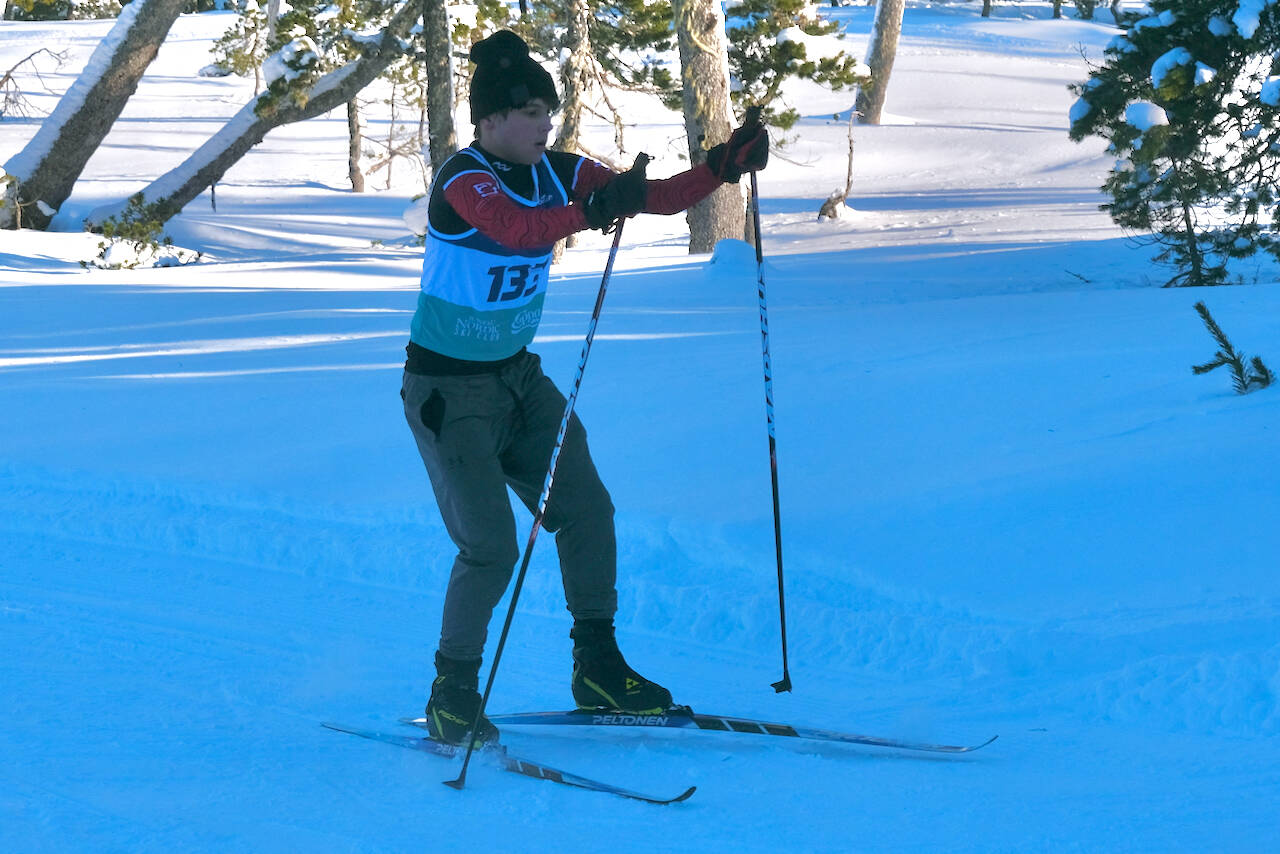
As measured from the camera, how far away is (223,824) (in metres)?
2.77

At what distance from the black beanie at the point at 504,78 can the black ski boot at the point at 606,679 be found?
143 cm

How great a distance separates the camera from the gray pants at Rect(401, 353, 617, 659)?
10.1ft

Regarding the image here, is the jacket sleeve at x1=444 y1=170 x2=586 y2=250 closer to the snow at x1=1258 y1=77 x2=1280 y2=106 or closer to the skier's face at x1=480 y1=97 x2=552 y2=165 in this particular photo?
the skier's face at x1=480 y1=97 x2=552 y2=165

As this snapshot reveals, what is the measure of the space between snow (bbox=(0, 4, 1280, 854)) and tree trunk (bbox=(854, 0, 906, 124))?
69.9ft

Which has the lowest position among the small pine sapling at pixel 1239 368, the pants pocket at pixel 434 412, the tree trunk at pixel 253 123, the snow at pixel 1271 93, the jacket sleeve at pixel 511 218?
the tree trunk at pixel 253 123

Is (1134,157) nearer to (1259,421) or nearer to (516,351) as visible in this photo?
(1259,421)

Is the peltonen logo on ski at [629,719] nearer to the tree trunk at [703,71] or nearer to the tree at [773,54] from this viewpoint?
the tree trunk at [703,71]

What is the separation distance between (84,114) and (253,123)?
2.36 meters

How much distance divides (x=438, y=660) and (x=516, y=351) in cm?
88

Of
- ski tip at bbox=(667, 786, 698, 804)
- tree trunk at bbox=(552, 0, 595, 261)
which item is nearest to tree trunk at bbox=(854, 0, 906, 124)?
tree trunk at bbox=(552, 0, 595, 261)

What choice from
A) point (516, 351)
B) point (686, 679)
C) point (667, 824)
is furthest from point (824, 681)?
point (516, 351)

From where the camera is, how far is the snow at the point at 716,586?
2836mm

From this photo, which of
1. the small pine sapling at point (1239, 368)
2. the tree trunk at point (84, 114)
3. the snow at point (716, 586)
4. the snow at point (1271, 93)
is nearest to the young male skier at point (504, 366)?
the snow at point (716, 586)

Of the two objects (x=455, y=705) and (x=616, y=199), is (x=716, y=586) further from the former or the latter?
(x=616, y=199)
